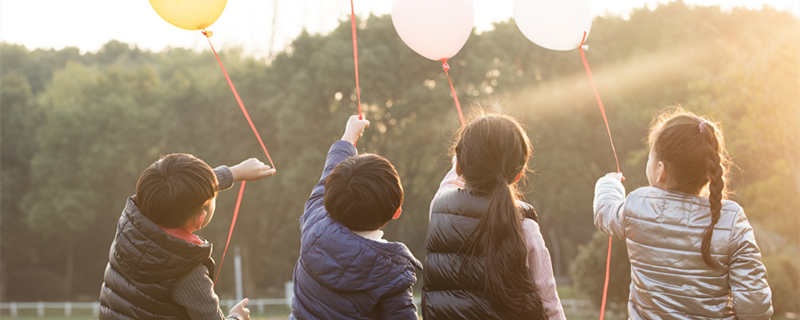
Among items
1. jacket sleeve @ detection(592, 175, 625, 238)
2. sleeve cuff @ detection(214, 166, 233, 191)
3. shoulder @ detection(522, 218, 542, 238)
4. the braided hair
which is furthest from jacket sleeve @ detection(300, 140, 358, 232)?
the braided hair

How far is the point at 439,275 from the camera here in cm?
235

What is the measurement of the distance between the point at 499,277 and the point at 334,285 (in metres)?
0.54

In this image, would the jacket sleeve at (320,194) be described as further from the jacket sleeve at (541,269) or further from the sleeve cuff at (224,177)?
the jacket sleeve at (541,269)

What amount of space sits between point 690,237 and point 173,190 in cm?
177

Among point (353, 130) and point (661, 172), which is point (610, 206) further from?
point (353, 130)

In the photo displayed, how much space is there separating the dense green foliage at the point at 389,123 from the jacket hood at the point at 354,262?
1027 cm

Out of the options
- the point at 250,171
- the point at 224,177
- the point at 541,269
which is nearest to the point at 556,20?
the point at 541,269

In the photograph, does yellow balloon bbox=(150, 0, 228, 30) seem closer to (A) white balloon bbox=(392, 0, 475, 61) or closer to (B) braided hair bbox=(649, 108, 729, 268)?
(A) white balloon bbox=(392, 0, 475, 61)

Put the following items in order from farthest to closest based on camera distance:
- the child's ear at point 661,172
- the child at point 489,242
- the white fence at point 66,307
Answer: the white fence at point 66,307 → the child's ear at point 661,172 → the child at point 489,242

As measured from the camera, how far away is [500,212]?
2240 millimetres

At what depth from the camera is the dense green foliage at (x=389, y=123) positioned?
1434 centimetres

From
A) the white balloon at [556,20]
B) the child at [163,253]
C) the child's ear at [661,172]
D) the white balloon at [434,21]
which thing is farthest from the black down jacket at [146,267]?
the white balloon at [556,20]

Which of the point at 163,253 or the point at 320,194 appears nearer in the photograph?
the point at 163,253

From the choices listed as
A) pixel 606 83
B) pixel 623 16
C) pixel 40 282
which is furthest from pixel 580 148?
pixel 40 282
